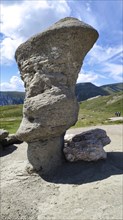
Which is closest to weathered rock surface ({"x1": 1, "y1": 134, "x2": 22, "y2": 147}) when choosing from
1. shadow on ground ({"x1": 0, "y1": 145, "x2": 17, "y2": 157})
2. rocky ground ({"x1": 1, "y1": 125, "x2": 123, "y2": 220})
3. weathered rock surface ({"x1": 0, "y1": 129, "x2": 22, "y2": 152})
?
weathered rock surface ({"x1": 0, "y1": 129, "x2": 22, "y2": 152})

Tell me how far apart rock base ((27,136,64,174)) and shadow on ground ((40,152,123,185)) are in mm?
472

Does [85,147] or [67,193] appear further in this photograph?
[85,147]

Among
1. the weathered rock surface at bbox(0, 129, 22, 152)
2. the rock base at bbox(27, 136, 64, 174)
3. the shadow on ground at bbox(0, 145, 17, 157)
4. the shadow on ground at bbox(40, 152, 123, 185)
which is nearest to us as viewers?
the shadow on ground at bbox(40, 152, 123, 185)

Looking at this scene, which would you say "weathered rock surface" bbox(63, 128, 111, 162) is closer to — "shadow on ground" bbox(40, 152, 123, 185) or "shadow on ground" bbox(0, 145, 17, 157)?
"shadow on ground" bbox(40, 152, 123, 185)

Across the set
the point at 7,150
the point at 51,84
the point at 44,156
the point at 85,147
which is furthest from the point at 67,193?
the point at 7,150

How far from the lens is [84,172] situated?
16984mm

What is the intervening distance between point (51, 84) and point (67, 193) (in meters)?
5.95

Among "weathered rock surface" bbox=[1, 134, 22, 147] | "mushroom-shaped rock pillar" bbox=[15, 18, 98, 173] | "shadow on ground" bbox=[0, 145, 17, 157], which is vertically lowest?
"shadow on ground" bbox=[0, 145, 17, 157]

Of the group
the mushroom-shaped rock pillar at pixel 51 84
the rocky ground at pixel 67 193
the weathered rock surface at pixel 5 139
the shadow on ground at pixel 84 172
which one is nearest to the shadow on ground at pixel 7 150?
the weathered rock surface at pixel 5 139

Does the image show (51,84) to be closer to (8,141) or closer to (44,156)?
(44,156)

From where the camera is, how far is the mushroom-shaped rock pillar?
56.3 ft

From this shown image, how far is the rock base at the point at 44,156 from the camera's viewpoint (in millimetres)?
17641

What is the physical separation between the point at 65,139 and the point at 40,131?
8.36 ft

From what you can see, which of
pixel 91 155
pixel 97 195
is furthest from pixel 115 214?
pixel 91 155
